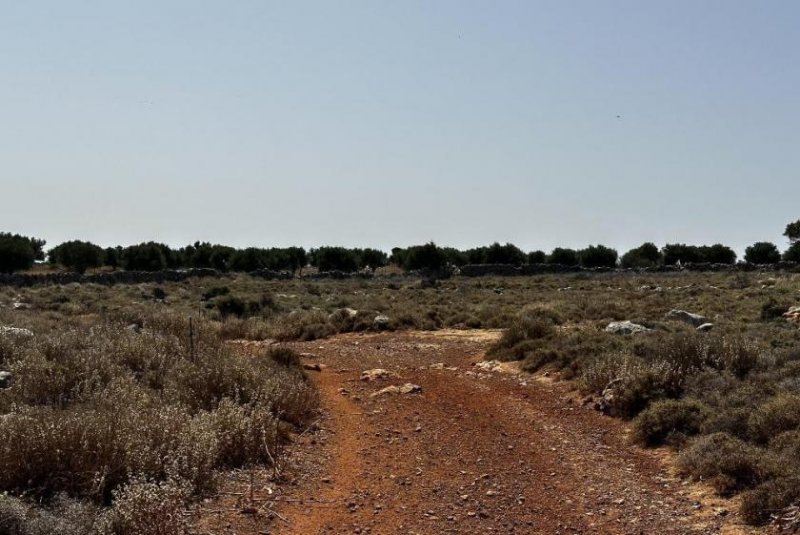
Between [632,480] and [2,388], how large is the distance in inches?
312

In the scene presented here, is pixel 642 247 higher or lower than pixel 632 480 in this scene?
higher

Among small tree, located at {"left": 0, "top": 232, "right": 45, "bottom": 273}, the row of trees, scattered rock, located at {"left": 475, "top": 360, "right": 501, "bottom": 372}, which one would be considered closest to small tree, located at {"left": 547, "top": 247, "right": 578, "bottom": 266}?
the row of trees

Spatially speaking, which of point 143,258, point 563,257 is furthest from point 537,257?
point 143,258

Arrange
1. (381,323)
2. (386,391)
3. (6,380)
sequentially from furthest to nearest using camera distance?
(381,323), (386,391), (6,380)

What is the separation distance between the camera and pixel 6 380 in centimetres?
937

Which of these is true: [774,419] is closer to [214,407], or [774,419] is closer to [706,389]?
[706,389]

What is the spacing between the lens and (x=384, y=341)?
21391 millimetres

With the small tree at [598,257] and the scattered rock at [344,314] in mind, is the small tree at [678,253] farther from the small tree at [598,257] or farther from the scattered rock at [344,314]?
the scattered rock at [344,314]

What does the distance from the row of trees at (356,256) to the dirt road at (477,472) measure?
52.4 metres

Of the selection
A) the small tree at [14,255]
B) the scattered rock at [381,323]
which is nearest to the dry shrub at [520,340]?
the scattered rock at [381,323]

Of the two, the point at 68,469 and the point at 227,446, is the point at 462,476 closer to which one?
the point at 227,446

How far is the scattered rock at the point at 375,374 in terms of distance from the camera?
14211 millimetres

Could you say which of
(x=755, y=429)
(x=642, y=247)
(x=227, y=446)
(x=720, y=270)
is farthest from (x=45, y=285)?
(x=642, y=247)

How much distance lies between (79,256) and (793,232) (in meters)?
72.8
